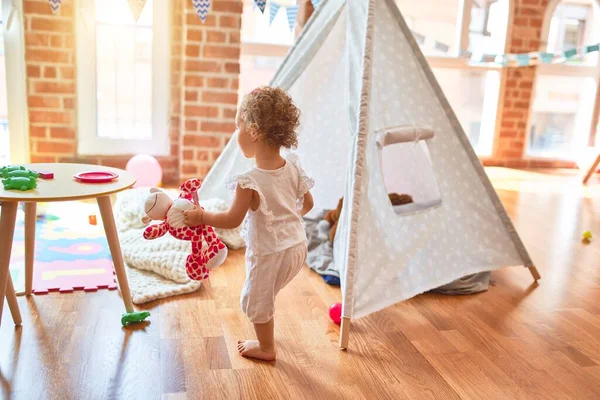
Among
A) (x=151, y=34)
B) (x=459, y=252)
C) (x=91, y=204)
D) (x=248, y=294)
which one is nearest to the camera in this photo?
(x=248, y=294)

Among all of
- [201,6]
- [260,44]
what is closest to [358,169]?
[201,6]

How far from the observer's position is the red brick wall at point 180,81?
350 cm

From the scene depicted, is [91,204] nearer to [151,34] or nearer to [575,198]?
[151,34]

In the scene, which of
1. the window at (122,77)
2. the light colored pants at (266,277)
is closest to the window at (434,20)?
the window at (122,77)

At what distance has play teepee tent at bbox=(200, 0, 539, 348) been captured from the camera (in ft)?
6.25

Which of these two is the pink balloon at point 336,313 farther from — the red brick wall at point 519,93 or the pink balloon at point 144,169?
the red brick wall at point 519,93

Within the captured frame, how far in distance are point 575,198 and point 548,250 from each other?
57.0 inches

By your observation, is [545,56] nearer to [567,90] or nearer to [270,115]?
[567,90]

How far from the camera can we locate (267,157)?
1567mm

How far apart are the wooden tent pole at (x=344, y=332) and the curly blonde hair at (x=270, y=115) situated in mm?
617

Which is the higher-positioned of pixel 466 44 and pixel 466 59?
pixel 466 44

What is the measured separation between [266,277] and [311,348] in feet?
1.16

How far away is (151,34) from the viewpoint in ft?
A: 12.2

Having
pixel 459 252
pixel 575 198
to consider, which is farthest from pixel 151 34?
pixel 575 198
